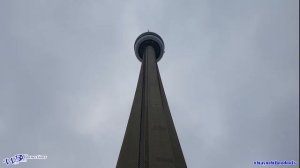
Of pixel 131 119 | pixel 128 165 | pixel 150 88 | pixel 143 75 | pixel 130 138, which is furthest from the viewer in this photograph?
pixel 143 75

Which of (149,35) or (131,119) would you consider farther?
(149,35)

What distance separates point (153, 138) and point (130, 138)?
4.08m

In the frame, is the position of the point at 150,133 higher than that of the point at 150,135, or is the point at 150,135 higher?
the point at 150,133

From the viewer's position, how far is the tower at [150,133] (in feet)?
120

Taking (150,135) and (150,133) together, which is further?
(150,133)

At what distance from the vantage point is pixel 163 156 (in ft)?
119

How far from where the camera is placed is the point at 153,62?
58.4 metres

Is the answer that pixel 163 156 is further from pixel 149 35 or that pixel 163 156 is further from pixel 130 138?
pixel 149 35

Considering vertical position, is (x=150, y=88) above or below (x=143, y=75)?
below

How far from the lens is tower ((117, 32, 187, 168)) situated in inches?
1441

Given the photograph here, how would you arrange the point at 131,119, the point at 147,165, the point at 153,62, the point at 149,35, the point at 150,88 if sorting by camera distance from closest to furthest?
the point at 147,165 → the point at 131,119 → the point at 150,88 → the point at 153,62 → the point at 149,35

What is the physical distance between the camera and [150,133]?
1591 inches

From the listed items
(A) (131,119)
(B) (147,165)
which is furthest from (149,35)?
(B) (147,165)

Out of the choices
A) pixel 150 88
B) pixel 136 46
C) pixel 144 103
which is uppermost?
pixel 136 46
